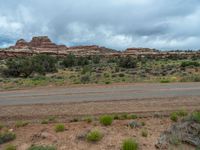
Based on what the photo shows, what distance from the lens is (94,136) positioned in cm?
889

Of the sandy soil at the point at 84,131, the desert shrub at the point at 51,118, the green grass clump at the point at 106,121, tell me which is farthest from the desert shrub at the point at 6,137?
the green grass clump at the point at 106,121

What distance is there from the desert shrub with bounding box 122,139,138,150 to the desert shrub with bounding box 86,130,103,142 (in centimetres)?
87

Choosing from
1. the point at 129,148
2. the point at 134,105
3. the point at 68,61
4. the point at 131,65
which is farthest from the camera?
the point at 68,61

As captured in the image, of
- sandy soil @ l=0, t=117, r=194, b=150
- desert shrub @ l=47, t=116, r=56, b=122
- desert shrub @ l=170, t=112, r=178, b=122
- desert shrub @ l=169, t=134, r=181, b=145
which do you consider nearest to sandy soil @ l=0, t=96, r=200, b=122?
desert shrub @ l=47, t=116, r=56, b=122

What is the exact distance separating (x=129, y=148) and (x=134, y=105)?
5.74 metres

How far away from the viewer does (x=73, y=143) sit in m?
8.87

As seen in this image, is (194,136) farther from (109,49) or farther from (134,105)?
(109,49)

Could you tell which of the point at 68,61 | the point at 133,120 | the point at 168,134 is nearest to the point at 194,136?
the point at 168,134

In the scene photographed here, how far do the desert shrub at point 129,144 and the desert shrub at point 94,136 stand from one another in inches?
34.4

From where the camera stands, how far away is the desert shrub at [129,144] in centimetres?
829

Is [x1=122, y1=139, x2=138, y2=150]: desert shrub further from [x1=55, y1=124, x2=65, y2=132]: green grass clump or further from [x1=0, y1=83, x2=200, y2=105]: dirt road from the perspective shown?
[x1=0, y1=83, x2=200, y2=105]: dirt road

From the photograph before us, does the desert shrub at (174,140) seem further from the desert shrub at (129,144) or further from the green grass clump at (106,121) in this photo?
the green grass clump at (106,121)

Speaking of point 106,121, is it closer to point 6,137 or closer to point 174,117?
point 174,117

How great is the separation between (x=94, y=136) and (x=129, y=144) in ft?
3.92
